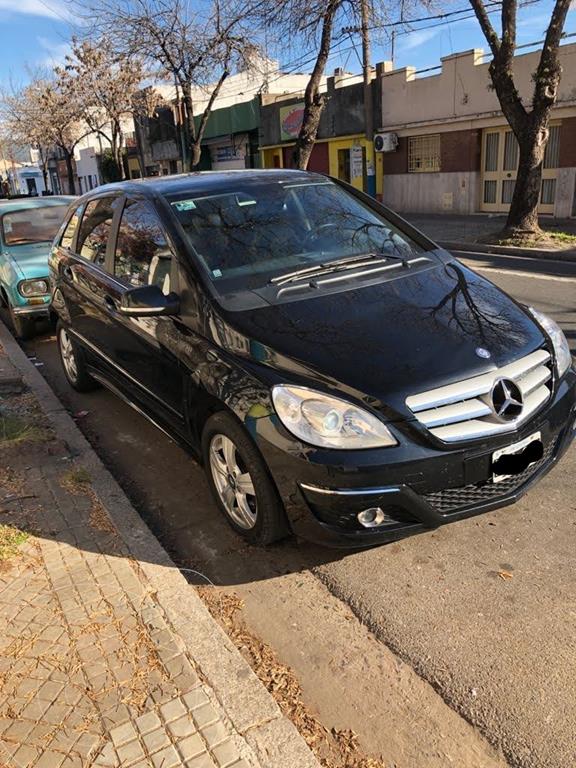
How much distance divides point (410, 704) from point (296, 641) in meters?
0.55

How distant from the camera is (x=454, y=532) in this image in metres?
3.28

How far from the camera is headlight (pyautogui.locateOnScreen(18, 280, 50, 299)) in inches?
290

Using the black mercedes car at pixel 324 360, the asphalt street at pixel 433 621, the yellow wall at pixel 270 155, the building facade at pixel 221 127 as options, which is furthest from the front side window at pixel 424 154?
the asphalt street at pixel 433 621

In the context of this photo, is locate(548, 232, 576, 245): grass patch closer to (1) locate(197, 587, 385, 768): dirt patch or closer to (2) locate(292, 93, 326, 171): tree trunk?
(2) locate(292, 93, 326, 171): tree trunk

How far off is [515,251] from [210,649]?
1142 centimetres

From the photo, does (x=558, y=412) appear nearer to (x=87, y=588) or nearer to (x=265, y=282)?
(x=265, y=282)

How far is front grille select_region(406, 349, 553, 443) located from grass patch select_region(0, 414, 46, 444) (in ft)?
9.86

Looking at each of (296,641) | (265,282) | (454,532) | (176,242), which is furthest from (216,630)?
(176,242)

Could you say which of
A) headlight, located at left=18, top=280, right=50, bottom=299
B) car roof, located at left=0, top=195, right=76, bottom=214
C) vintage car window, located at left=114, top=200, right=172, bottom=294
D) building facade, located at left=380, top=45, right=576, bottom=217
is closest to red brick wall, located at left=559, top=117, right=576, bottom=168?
building facade, located at left=380, top=45, right=576, bottom=217

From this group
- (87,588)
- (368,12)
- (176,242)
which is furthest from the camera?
(368,12)

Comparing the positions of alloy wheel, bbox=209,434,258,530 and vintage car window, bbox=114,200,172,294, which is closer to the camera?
alloy wheel, bbox=209,434,258,530

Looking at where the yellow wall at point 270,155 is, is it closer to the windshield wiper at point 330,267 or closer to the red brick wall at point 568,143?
the red brick wall at point 568,143

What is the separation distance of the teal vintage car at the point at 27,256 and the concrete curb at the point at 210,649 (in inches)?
157

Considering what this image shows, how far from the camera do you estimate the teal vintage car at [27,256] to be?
24.3 ft
